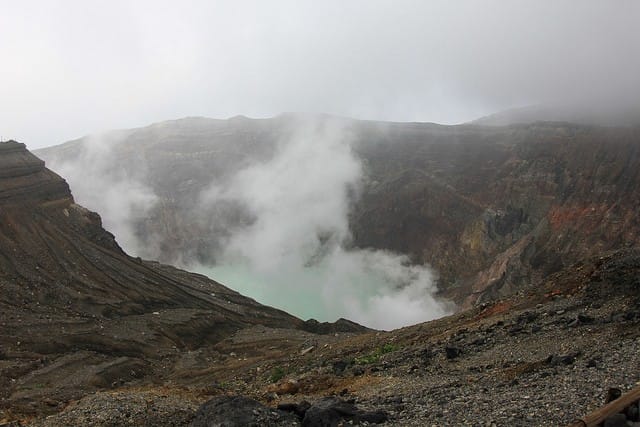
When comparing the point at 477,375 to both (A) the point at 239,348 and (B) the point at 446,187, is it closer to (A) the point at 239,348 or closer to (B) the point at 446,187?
(A) the point at 239,348

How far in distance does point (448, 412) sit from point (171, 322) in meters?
37.0

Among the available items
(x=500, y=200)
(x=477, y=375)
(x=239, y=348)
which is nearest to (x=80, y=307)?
(x=239, y=348)

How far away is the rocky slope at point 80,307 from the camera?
3148cm

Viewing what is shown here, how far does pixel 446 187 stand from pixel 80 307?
2425 inches

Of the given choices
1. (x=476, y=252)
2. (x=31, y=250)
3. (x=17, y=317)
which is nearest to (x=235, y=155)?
(x=476, y=252)

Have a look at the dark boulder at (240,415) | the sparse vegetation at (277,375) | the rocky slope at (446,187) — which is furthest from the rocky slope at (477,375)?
the rocky slope at (446,187)

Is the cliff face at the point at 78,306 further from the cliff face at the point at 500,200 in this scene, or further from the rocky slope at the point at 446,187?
the rocky slope at the point at 446,187

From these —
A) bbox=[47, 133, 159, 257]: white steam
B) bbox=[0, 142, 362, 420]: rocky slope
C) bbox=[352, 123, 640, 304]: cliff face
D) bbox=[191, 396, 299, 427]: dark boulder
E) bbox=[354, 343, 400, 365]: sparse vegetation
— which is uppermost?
bbox=[47, 133, 159, 257]: white steam

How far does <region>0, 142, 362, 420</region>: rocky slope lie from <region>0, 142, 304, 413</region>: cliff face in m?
0.08

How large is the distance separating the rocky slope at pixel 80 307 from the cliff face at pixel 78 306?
0.28 ft

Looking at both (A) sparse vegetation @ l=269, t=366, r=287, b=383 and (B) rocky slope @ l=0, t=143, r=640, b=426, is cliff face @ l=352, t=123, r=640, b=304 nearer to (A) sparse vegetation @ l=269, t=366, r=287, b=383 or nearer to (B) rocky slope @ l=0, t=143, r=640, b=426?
(B) rocky slope @ l=0, t=143, r=640, b=426

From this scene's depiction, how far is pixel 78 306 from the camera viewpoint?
136ft

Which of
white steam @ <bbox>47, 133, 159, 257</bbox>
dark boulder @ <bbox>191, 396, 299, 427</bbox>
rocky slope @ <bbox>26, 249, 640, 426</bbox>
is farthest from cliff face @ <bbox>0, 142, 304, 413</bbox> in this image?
white steam @ <bbox>47, 133, 159, 257</bbox>

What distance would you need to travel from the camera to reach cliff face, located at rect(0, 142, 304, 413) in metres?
31.6
